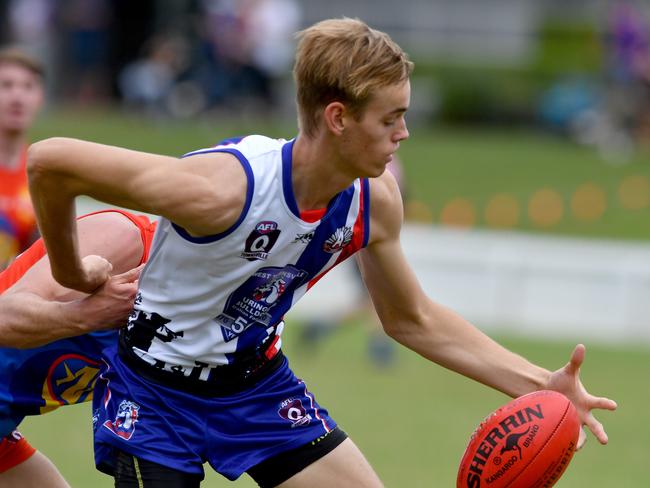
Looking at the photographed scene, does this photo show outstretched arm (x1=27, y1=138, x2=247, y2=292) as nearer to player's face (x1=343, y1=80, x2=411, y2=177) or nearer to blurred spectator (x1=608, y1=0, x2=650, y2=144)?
player's face (x1=343, y1=80, x2=411, y2=177)

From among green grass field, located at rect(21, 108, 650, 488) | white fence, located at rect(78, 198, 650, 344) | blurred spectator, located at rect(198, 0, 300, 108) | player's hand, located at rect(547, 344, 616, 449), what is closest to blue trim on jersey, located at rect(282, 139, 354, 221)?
player's hand, located at rect(547, 344, 616, 449)

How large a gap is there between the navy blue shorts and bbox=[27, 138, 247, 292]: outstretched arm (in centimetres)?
59

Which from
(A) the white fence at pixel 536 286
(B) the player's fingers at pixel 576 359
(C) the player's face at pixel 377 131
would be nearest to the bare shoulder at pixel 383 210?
(C) the player's face at pixel 377 131

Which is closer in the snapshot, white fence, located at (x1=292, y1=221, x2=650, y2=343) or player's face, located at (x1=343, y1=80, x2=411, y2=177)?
player's face, located at (x1=343, y1=80, x2=411, y2=177)

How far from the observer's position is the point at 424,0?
26719mm

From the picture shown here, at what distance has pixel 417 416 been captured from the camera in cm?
961

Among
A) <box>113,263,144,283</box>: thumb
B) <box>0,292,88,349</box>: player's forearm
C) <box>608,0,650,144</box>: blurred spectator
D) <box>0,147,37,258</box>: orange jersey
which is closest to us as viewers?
<box>0,292,88,349</box>: player's forearm

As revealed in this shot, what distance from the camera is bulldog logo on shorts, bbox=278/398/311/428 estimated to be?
4.56 m

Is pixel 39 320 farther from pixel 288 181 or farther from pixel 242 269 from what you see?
pixel 288 181

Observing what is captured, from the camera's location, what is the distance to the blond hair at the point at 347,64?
13.4ft

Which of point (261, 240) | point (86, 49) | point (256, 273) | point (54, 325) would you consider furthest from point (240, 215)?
point (86, 49)

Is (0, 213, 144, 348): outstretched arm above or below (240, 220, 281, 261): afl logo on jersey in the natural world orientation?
below

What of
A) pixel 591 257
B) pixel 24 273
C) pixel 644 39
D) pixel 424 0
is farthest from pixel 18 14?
pixel 24 273

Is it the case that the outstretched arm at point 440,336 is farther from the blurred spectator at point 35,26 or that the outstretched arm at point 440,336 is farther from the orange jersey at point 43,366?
the blurred spectator at point 35,26
